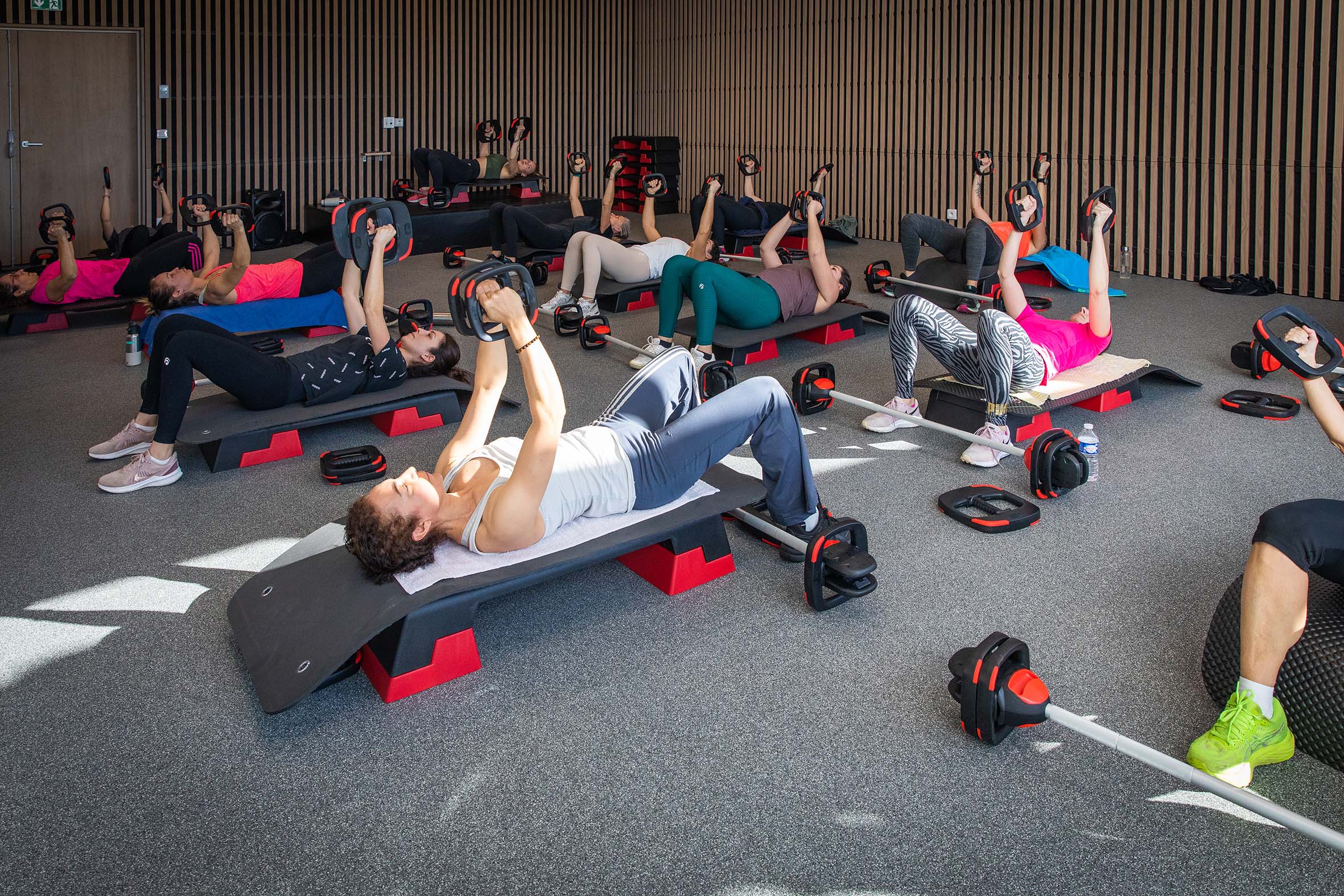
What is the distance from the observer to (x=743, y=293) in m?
5.45

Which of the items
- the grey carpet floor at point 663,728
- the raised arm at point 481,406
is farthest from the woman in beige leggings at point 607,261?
the raised arm at point 481,406

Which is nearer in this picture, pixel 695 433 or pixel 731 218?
pixel 695 433

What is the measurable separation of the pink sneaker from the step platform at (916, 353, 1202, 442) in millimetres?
3215

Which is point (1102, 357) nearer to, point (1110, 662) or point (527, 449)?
point (1110, 662)

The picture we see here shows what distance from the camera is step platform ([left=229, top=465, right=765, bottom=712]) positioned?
96.3 inches

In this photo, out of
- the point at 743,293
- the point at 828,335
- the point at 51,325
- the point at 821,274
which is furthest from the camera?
the point at 51,325

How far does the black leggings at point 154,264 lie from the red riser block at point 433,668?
5223mm

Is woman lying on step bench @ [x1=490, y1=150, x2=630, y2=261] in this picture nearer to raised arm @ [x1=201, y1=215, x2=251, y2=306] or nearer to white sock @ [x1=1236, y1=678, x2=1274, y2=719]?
raised arm @ [x1=201, y1=215, x2=251, y2=306]

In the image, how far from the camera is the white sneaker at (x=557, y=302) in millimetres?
6785

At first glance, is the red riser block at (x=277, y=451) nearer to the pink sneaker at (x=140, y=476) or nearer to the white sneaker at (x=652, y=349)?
the pink sneaker at (x=140, y=476)

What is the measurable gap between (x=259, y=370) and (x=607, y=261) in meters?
3.09

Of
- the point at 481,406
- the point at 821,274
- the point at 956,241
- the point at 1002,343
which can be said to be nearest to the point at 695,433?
the point at 481,406

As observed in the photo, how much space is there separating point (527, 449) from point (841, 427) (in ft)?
7.83

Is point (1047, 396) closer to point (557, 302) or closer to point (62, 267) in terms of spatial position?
point (557, 302)
